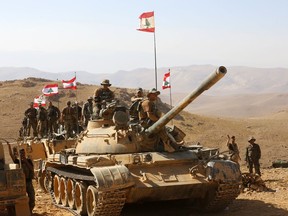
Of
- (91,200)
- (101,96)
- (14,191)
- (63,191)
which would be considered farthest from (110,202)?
(101,96)

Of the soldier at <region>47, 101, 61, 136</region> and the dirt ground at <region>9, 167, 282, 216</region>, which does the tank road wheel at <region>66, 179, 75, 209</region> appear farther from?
the soldier at <region>47, 101, 61, 136</region>

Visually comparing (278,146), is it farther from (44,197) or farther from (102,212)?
(102,212)

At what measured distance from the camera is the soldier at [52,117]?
73.5 ft

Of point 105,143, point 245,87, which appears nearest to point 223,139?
point 105,143

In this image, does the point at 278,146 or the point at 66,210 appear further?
the point at 278,146

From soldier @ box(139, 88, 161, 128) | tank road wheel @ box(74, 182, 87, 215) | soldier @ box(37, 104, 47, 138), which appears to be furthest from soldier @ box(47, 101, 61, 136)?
soldier @ box(139, 88, 161, 128)

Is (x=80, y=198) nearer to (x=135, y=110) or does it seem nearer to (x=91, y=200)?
(x=91, y=200)

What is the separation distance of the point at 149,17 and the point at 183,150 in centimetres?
773

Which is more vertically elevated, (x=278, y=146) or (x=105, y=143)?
(x=105, y=143)

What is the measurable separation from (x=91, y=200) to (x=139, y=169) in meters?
1.28

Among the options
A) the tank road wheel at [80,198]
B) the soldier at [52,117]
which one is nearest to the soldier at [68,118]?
the soldier at [52,117]

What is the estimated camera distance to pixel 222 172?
11945mm

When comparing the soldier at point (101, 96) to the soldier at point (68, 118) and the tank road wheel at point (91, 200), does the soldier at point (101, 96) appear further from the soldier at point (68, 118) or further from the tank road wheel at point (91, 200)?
the soldier at point (68, 118)

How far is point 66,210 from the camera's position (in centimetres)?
1386
